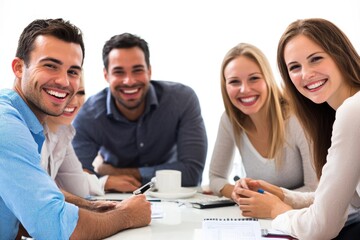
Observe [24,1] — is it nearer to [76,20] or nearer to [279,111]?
[76,20]

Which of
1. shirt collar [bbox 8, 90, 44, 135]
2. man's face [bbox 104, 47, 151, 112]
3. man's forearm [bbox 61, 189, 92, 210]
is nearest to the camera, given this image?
shirt collar [bbox 8, 90, 44, 135]

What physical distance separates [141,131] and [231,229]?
1.33 metres

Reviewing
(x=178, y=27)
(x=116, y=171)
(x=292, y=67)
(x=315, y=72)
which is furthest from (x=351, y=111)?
(x=178, y=27)

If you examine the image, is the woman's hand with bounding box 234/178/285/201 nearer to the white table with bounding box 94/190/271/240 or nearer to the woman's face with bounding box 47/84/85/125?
the white table with bounding box 94/190/271/240

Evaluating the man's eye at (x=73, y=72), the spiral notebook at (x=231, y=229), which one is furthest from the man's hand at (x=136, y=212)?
the man's eye at (x=73, y=72)

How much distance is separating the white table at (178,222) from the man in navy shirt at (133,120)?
76cm

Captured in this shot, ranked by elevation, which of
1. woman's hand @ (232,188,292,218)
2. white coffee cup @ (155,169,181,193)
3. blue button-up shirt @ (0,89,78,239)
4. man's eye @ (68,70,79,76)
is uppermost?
man's eye @ (68,70,79,76)

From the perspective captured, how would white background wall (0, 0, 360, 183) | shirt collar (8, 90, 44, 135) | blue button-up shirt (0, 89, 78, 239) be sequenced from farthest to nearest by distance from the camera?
white background wall (0, 0, 360, 183) < shirt collar (8, 90, 44, 135) < blue button-up shirt (0, 89, 78, 239)

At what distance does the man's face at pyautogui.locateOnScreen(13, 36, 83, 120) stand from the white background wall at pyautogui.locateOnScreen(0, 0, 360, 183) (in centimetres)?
183

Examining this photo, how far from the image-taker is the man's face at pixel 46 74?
141 cm

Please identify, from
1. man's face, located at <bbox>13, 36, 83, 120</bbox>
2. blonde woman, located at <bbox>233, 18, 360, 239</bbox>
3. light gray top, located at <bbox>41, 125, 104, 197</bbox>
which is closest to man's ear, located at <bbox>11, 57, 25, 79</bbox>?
man's face, located at <bbox>13, 36, 83, 120</bbox>

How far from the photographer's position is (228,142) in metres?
2.21

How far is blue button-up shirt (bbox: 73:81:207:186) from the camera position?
252 cm

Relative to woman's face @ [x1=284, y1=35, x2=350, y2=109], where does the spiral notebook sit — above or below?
below
